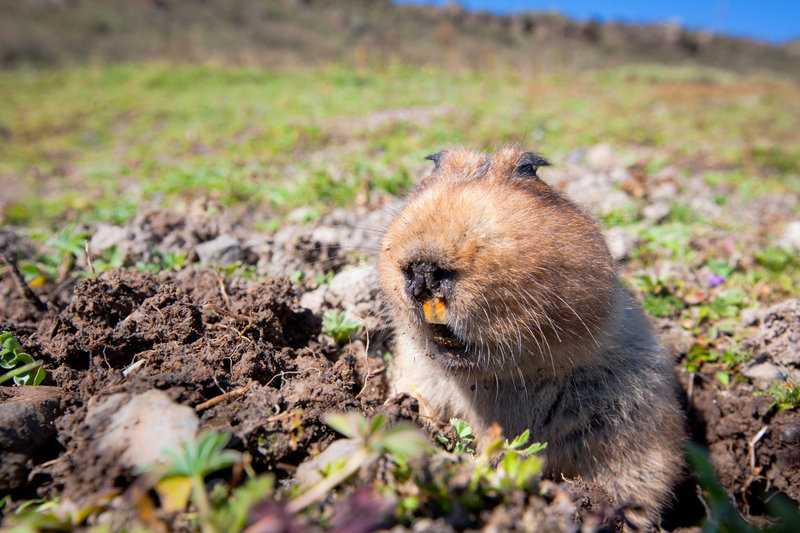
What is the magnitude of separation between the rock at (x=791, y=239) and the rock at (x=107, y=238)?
547 cm

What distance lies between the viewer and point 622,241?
411 centimetres

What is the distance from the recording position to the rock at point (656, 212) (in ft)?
15.3

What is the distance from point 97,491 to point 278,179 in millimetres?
5002

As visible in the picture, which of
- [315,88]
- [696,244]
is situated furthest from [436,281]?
[315,88]

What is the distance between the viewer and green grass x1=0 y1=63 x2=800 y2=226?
5812mm

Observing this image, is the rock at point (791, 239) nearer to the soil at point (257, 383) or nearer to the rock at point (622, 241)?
the rock at point (622, 241)

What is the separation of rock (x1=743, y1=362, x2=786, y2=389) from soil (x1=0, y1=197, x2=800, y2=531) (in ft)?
0.28

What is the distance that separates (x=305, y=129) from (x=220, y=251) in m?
5.97

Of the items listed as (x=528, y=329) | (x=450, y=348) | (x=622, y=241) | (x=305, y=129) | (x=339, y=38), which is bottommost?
(x=305, y=129)

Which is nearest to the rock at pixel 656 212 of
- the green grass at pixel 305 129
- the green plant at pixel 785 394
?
the green grass at pixel 305 129

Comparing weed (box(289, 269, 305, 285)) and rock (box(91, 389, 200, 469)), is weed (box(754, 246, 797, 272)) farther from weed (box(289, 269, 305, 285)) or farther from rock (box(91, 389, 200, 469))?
rock (box(91, 389, 200, 469))

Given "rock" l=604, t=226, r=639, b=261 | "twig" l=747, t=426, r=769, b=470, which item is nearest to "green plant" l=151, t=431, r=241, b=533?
"twig" l=747, t=426, r=769, b=470

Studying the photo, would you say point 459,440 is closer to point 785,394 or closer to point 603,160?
point 785,394

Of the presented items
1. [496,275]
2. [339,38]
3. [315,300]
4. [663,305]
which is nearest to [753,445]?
[663,305]
